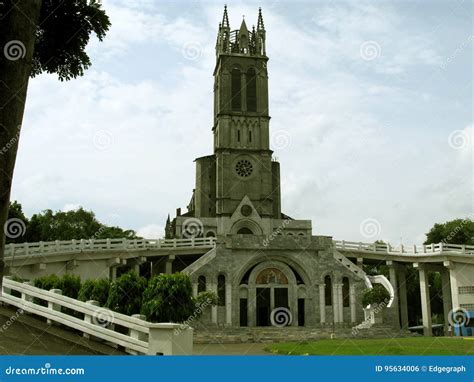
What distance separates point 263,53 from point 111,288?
53.0 metres

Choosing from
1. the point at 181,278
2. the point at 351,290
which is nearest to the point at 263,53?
the point at 351,290

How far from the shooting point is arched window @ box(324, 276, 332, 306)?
42000 millimetres

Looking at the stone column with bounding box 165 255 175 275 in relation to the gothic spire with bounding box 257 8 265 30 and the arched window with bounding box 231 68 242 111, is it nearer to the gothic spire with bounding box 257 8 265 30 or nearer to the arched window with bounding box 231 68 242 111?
the arched window with bounding box 231 68 242 111

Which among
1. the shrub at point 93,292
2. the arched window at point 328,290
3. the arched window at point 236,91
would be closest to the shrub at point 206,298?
the arched window at point 328,290

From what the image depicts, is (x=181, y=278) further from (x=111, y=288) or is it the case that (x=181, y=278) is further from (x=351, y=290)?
(x=351, y=290)

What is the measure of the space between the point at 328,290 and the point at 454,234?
1922 centimetres

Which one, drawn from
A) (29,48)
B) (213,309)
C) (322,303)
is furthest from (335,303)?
(29,48)

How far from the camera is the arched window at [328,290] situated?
4200cm

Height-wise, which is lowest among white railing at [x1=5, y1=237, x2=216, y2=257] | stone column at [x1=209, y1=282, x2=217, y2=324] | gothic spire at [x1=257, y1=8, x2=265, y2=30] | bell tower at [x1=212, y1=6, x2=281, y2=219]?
stone column at [x1=209, y1=282, x2=217, y2=324]

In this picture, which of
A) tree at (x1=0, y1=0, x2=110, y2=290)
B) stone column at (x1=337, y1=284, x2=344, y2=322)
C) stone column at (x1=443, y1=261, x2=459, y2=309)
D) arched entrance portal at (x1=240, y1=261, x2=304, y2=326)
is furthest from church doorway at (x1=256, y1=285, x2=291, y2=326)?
tree at (x1=0, y1=0, x2=110, y2=290)

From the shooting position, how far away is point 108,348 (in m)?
12.5

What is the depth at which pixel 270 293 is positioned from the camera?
4209cm

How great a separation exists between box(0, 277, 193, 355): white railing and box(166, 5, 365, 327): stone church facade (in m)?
25.4

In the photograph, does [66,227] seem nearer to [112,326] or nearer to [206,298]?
[206,298]
